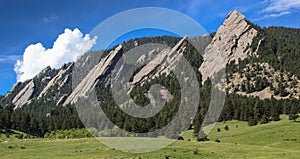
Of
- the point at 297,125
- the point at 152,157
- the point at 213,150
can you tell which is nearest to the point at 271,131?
the point at 297,125

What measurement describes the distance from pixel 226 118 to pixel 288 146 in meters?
70.8

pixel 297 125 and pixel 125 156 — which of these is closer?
pixel 125 156

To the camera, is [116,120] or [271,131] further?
[116,120]

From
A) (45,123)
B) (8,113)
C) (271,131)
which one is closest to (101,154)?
(271,131)

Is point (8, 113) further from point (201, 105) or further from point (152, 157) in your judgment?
point (152, 157)

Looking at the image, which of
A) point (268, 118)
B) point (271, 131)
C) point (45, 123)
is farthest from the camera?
point (45, 123)

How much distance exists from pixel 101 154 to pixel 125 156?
379 centimetres

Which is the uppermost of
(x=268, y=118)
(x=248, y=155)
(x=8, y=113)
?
(x=8, y=113)

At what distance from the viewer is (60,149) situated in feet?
180

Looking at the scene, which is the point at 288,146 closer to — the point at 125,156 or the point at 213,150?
the point at 213,150

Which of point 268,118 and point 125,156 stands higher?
point 268,118

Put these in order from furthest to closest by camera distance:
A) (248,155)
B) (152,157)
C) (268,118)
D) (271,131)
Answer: (268,118) < (271,131) < (248,155) < (152,157)

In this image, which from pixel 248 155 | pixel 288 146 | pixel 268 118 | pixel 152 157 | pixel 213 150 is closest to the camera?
pixel 152 157

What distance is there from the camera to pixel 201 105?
563 feet
